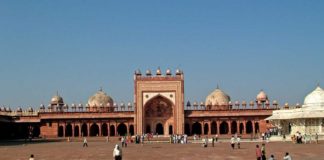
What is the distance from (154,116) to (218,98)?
909 centimetres

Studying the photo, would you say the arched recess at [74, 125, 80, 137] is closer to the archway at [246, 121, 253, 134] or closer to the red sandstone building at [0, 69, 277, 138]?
the red sandstone building at [0, 69, 277, 138]

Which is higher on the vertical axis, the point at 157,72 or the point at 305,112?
the point at 157,72

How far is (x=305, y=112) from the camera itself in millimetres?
32312

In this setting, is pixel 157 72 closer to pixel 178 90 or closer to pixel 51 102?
pixel 178 90

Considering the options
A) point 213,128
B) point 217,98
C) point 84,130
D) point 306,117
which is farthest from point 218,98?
point 306,117

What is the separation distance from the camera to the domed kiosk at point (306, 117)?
31.9 meters

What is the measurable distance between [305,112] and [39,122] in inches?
1046

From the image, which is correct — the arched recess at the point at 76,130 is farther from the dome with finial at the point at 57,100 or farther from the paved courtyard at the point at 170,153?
the paved courtyard at the point at 170,153

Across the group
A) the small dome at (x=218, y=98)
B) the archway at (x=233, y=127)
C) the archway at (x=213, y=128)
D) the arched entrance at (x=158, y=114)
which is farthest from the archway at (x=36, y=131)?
the archway at (x=233, y=127)

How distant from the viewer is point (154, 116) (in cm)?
4769

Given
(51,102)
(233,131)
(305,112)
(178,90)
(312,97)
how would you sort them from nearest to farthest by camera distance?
1. (305,112)
2. (312,97)
3. (178,90)
4. (233,131)
5. (51,102)

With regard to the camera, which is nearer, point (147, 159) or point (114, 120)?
point (147, 159)

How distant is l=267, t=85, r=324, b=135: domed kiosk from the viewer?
1256 inches

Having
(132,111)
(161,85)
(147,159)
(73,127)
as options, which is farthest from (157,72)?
(147,159)
